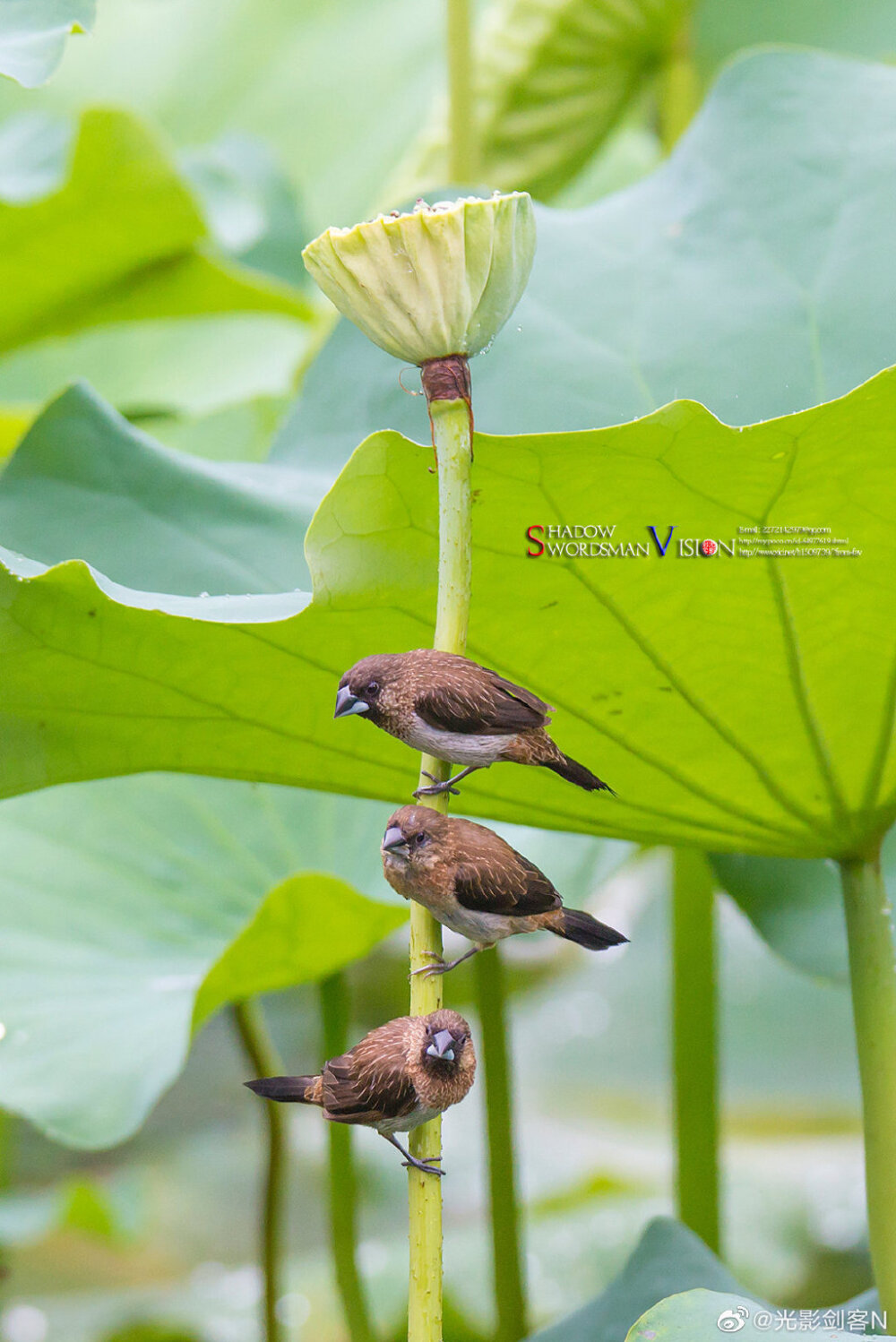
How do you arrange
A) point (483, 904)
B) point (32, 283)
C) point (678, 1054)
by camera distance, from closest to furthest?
1. point (483, 904)
2. point (678, 1054)
3. point (32, 283)

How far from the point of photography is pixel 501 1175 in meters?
0.82

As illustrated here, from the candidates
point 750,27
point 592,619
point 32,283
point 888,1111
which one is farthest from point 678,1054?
point 750,27

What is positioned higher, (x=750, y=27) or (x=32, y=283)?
(x=750, y=27)

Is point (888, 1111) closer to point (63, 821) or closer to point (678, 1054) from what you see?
point (678, 1054)

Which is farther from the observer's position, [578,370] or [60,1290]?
[60,1290]

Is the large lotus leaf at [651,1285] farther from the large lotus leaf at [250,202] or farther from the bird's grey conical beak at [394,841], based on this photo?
the large lotus leaf at [250,202]

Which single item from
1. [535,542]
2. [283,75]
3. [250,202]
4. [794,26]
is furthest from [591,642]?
[283,75]

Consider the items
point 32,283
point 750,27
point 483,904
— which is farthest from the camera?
Result: point 750,27

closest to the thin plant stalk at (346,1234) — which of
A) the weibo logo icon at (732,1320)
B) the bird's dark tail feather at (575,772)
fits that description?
the weibo logo icon at (732,1320)

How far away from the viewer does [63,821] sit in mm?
903

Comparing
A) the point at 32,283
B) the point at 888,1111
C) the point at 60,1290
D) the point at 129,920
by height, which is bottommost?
the point at 60,1290

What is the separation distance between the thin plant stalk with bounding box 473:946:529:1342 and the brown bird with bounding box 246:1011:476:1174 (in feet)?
1.76

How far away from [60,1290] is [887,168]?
4.61 feet

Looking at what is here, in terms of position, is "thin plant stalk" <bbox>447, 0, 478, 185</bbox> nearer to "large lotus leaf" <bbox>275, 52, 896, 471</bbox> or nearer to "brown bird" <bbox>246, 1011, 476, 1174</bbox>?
"large lotus leaf" <bbox>275, 52, 896, 471</bbox>
